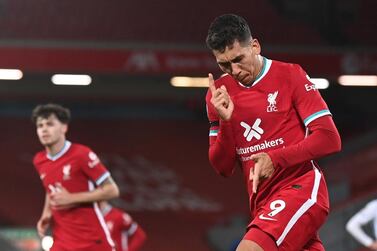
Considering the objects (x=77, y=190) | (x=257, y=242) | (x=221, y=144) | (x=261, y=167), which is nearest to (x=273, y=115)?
(x=221, y=144)

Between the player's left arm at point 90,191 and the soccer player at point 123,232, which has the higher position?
the player's left arm at point 90,191

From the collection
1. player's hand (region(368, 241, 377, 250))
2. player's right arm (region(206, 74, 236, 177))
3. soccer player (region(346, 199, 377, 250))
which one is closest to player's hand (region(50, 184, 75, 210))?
player's right arm (region(206, 74, 236, 177))

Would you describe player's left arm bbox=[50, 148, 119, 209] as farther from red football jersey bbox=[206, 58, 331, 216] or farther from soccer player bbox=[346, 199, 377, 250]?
soccer player bbox=[346, 199, 377, 250]

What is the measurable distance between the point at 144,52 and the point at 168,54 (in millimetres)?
336

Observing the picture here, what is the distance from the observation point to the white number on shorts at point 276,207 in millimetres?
4051

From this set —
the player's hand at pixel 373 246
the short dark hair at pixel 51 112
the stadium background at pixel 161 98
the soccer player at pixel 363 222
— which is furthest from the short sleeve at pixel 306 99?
the stadium background at pixel 161 98

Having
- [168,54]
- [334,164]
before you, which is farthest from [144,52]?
[334,164]

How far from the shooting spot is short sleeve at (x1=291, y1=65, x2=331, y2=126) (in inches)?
163

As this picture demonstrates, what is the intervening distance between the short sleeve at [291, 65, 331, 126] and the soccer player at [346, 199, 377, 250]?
22.9ft

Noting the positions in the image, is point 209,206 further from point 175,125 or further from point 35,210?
point 35,210

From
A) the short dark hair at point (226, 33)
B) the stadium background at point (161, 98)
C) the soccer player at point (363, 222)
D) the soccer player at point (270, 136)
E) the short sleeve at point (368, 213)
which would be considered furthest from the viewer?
the stadium background at point (161, 98)

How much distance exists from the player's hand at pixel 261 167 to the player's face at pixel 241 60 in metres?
0.45

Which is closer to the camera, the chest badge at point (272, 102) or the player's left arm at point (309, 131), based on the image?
the player's left arm at point (309, 131)

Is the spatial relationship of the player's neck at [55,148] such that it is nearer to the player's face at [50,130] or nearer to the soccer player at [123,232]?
the player's face at [50,130]
